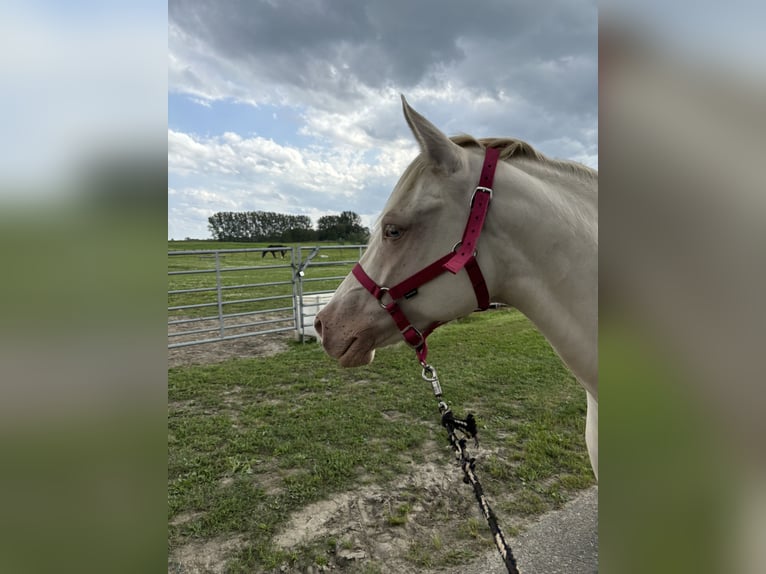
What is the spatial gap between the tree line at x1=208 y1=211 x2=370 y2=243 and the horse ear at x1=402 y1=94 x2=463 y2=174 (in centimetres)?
1795

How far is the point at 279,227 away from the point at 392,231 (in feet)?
104

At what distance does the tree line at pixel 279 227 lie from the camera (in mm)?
21456

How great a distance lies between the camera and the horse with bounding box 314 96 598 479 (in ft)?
4.42

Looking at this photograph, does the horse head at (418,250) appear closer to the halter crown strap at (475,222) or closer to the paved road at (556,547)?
the halter crown strap at (475,222)

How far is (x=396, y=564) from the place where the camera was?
7.26 feet

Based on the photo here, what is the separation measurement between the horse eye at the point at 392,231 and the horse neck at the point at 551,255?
311mm

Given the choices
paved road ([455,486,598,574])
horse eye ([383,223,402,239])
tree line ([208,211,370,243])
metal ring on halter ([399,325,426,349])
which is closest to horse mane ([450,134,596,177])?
horse eye ([383,223,402,239])

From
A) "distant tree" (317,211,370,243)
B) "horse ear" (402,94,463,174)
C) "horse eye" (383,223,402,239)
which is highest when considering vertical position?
"distant tree" (317,211,370,243)

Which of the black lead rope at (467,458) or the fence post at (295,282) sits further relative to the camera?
the fence post at (295,282)
